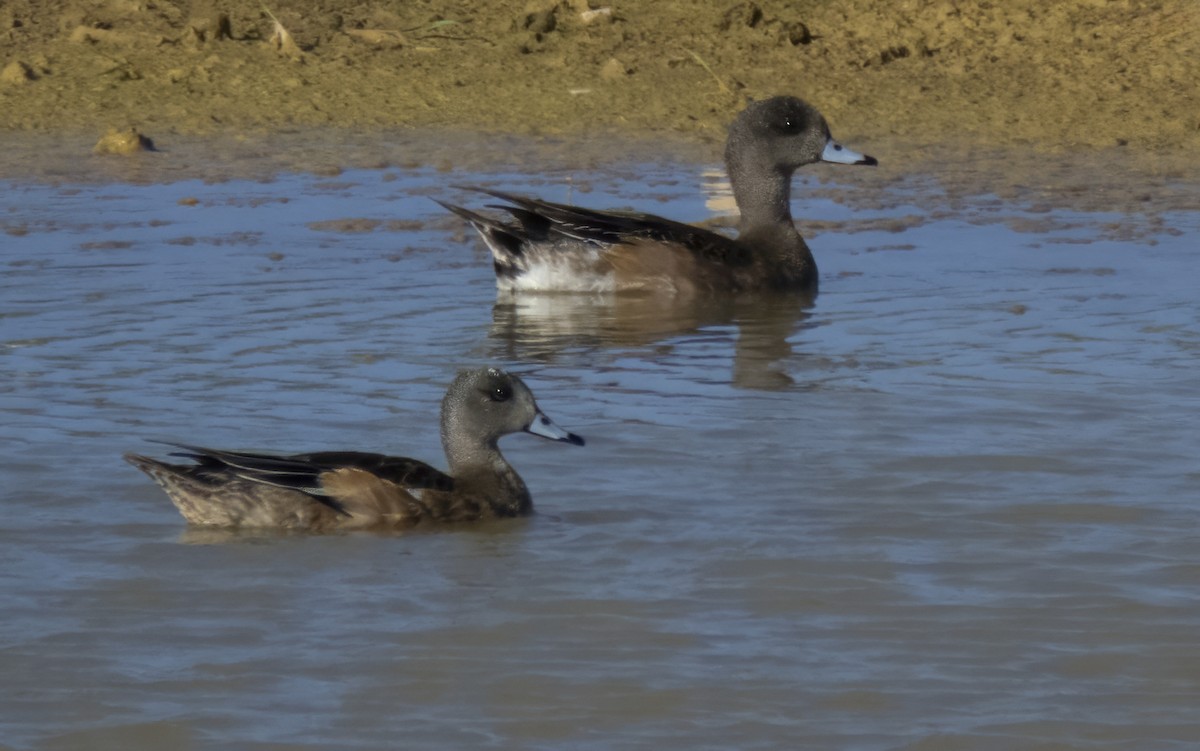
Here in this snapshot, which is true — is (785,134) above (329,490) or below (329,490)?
above

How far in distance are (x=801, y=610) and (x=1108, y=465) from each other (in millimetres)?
1855

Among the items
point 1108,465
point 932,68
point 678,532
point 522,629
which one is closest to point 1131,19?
point 932,68

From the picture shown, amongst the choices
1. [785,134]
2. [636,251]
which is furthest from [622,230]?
[785,134]

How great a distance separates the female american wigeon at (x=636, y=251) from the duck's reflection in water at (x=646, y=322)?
0.07 m

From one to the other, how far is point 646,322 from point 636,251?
0.67 metres

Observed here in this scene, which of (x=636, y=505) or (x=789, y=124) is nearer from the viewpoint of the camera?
(x=636, y=505)

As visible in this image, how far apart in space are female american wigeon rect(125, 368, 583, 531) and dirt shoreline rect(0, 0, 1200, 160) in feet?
26.7

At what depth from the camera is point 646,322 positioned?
33.7 ft

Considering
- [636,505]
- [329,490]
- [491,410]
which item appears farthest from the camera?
[491,410]

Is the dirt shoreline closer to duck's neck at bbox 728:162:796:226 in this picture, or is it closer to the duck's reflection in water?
duck's neck at bbox 728:162:796:226

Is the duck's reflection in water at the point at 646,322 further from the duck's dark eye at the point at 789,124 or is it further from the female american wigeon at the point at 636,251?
the duck's dark eye at the point at 789,124

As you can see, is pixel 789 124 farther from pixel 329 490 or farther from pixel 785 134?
pixel 329 490

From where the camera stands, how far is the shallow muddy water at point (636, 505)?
502 cm

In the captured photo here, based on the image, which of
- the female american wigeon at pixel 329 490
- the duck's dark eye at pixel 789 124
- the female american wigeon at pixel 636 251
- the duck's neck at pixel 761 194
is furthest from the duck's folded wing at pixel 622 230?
the female american wigeon at pixel 329 490
